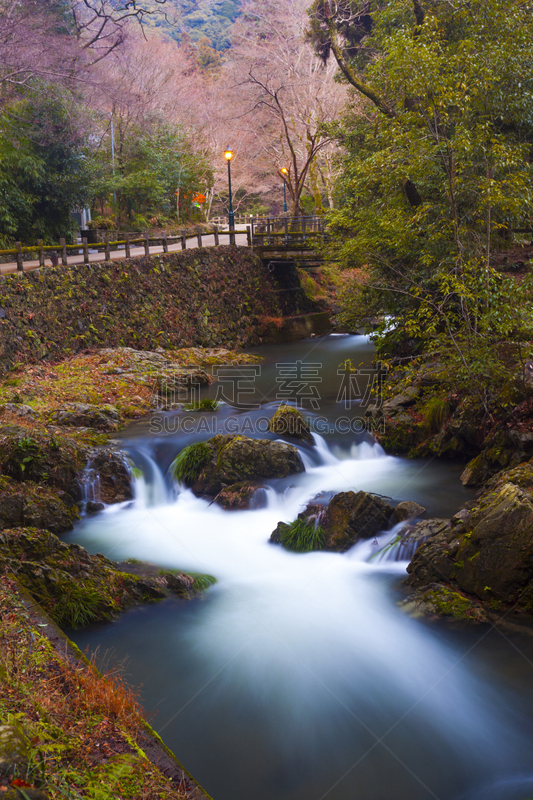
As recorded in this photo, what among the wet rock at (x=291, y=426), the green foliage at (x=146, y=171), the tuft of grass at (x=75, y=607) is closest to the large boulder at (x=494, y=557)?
the tuft of grass at (x=75, y=607)

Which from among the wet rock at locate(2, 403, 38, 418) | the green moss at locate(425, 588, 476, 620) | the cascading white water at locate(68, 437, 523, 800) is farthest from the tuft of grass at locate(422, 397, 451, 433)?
the wet rock at locate(2, 403, 38, 418)

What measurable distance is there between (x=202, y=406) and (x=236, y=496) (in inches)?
209

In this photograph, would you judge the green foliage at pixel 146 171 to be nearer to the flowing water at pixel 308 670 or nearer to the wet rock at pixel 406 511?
the flowing water at pixel 308 670

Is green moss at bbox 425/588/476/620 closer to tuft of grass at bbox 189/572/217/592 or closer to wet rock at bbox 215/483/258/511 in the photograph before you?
tuft of grass at bbox 189/572/217/592

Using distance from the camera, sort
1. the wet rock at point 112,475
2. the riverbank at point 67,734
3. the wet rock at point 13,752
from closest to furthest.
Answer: the wet rock at point 13,752 → the riverbank at point 67,734 → the wet rock at point 112,475

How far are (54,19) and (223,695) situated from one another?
83.6ft

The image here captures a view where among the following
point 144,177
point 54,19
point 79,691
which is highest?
point 54,19

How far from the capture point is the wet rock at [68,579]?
6184 mm

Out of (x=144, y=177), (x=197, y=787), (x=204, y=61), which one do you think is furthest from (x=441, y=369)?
(x=204, y=61)

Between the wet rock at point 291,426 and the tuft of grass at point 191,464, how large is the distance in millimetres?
2009

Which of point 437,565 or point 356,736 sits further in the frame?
point 437,565

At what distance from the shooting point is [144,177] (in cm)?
3125

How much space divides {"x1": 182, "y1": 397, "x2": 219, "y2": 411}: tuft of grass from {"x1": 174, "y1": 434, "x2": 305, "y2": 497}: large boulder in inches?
148

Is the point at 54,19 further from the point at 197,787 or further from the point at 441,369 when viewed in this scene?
the point at 197,787
